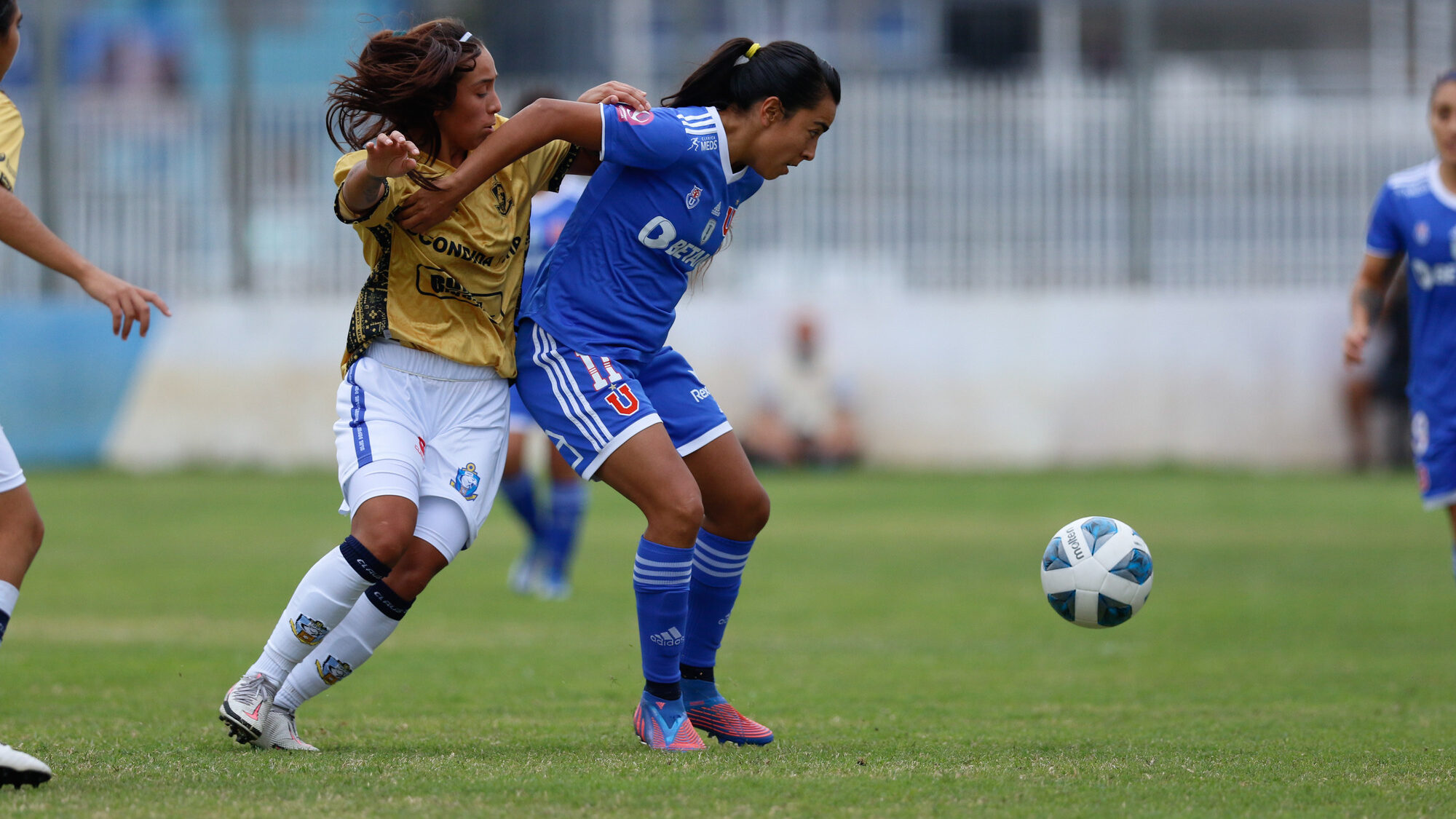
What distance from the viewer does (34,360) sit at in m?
18.7

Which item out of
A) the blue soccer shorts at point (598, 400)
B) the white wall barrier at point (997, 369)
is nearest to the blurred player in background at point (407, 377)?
the blue soccer shorts at point (598, 400)

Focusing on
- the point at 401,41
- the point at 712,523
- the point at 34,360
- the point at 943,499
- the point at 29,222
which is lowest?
the point at 943,499

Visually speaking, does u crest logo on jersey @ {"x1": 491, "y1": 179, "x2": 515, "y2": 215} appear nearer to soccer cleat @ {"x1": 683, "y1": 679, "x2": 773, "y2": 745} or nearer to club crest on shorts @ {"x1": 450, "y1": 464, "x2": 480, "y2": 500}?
club crest on shorts @ {"x1": 450, "y1": 464, "x2": 480, "y2": 500}

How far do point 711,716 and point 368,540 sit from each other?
1204mm

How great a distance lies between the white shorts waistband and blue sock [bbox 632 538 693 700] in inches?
29.1

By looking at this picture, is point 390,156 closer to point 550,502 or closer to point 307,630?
point 307,630

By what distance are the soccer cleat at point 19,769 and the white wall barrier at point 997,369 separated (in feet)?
48.8

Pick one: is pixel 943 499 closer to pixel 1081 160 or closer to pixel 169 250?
pixel 1081 160

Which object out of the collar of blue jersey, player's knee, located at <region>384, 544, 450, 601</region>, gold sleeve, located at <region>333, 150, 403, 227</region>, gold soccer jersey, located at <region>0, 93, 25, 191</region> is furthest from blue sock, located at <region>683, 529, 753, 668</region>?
gold soccer jersey, located at <region>0, 93, 25, 191</region>

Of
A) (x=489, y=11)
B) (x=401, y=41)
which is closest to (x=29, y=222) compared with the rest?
(x=401, y=41)

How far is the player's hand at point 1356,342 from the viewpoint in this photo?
19.6 feet

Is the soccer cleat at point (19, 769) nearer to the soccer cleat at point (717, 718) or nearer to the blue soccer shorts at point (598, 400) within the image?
the blue soccer shorts at point (598, 400)

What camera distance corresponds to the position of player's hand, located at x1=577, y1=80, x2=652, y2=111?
4586 mm

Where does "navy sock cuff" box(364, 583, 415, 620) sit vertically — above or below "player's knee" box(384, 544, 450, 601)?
below
